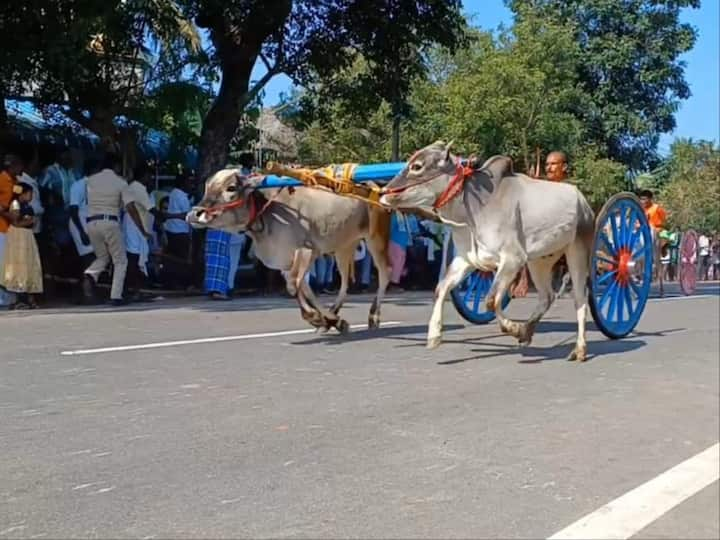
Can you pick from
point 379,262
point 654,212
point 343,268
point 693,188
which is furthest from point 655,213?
point 343,268

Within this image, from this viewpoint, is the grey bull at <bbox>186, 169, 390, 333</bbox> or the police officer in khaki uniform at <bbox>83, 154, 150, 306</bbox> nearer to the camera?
the grey bull at <bbox>186, 169, 390, 333</bbox>

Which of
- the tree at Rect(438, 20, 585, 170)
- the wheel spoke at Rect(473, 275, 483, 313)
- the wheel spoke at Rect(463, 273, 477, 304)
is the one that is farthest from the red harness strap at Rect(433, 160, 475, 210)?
the tree at Rect(438, 20, 585, 170)

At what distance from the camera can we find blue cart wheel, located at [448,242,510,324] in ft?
33.2

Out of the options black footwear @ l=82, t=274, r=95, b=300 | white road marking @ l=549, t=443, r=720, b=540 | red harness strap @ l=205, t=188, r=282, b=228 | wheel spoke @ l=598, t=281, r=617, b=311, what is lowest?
white road marking @ l=549, t=443, r=720, b=540

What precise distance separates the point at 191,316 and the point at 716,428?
7.56 metres

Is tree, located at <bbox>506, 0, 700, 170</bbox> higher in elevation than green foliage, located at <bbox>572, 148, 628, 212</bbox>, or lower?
higher

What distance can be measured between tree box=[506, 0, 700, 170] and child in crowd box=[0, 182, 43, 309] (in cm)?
1237

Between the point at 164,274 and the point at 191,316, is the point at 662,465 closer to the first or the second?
the point at 191,316

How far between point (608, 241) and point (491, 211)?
5.59 ft

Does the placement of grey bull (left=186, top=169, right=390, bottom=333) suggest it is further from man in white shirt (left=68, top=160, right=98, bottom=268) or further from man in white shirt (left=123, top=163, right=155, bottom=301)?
man in white shirt (left=68, top=160, right=98, bottom=268)

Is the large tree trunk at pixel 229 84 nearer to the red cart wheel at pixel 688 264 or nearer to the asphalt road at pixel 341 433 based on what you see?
the asphalt road at pixel 341 433

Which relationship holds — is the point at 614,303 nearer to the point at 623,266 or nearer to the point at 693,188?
the point at 623,266

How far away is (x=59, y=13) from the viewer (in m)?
13.7

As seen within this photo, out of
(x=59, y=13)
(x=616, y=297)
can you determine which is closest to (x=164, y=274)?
(x=59, y=13)
